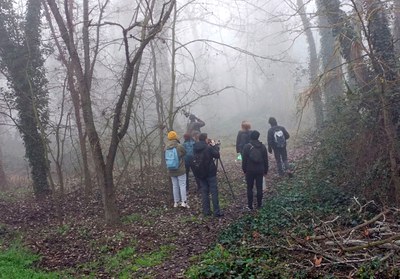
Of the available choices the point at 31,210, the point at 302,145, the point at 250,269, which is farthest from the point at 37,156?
the point at 302,145

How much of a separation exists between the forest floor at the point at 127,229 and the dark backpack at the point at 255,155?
4.28ft

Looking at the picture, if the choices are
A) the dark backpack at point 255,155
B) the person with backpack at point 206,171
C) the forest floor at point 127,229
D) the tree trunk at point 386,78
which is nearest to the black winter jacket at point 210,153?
the person with backpack at point 206,171

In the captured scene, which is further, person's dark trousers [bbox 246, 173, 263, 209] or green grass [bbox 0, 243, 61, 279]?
person's dark trousers [bbox 246, 173, 263, 209]

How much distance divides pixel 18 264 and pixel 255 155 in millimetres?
5493

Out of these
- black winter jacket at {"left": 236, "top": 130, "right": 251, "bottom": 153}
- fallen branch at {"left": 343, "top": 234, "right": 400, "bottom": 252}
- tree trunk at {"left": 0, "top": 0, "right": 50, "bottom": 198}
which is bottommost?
fallen branch at {"left": 343, "top": 234, "right": 400, "bottom": 252}

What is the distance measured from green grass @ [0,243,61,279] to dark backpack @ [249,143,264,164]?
497 cm

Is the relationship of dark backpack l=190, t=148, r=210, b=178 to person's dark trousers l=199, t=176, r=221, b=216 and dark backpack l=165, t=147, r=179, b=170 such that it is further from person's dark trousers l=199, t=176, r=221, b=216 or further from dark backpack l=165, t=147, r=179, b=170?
dark backpack l=165, t=147, r=179, b=170

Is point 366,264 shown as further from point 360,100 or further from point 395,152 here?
point 360,100

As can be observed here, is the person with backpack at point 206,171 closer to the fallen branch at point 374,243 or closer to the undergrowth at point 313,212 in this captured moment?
the undergrowth at point 313,212

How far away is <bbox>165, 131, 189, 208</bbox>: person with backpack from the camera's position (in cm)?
1041

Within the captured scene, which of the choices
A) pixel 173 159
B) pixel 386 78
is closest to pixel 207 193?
pixel 173 159

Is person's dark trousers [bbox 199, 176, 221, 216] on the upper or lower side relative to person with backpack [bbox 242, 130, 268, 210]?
lower

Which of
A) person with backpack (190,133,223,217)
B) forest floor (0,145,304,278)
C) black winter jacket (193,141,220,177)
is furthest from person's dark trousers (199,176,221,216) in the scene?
forest floor (0,145,304,278)

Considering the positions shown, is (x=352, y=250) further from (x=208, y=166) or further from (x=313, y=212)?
(x=208, y=166)
